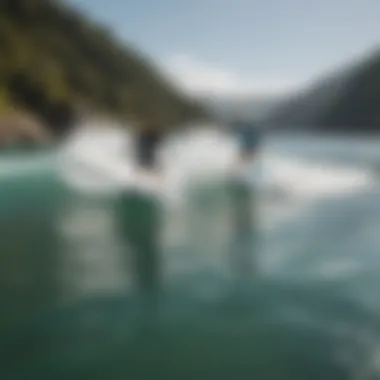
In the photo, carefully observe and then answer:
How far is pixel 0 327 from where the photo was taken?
4539 mm

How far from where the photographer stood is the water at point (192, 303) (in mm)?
4012

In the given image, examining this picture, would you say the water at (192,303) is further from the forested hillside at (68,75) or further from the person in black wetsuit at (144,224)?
the forested hillside at (68,75)

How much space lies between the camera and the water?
4012 mm

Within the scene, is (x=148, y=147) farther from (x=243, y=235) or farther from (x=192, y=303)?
(x=192, y=303)

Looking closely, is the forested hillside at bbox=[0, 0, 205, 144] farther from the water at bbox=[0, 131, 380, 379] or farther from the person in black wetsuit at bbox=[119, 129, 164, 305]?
the water at bbox=[0, 131, 380, 379]

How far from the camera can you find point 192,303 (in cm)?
541

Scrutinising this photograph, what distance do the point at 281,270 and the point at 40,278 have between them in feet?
9.64

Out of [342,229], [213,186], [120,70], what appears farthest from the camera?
[120,70]

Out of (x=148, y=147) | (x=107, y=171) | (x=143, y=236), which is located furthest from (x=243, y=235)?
(x=107, y=171)

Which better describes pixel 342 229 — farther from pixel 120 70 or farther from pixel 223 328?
pixel 120 70

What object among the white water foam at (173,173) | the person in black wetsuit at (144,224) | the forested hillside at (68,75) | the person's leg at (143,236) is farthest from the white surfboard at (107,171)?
the forested hillside at (68,75)

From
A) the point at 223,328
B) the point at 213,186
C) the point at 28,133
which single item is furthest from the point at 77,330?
the point at 28,133

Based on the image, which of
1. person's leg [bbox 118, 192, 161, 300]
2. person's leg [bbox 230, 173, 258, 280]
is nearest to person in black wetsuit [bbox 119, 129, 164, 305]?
person's leg [bbox 118, 192, 161, 300]

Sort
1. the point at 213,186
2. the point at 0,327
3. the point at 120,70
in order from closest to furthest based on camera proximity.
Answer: the point at 0,327, the point at 213,186, the point at 120,70
